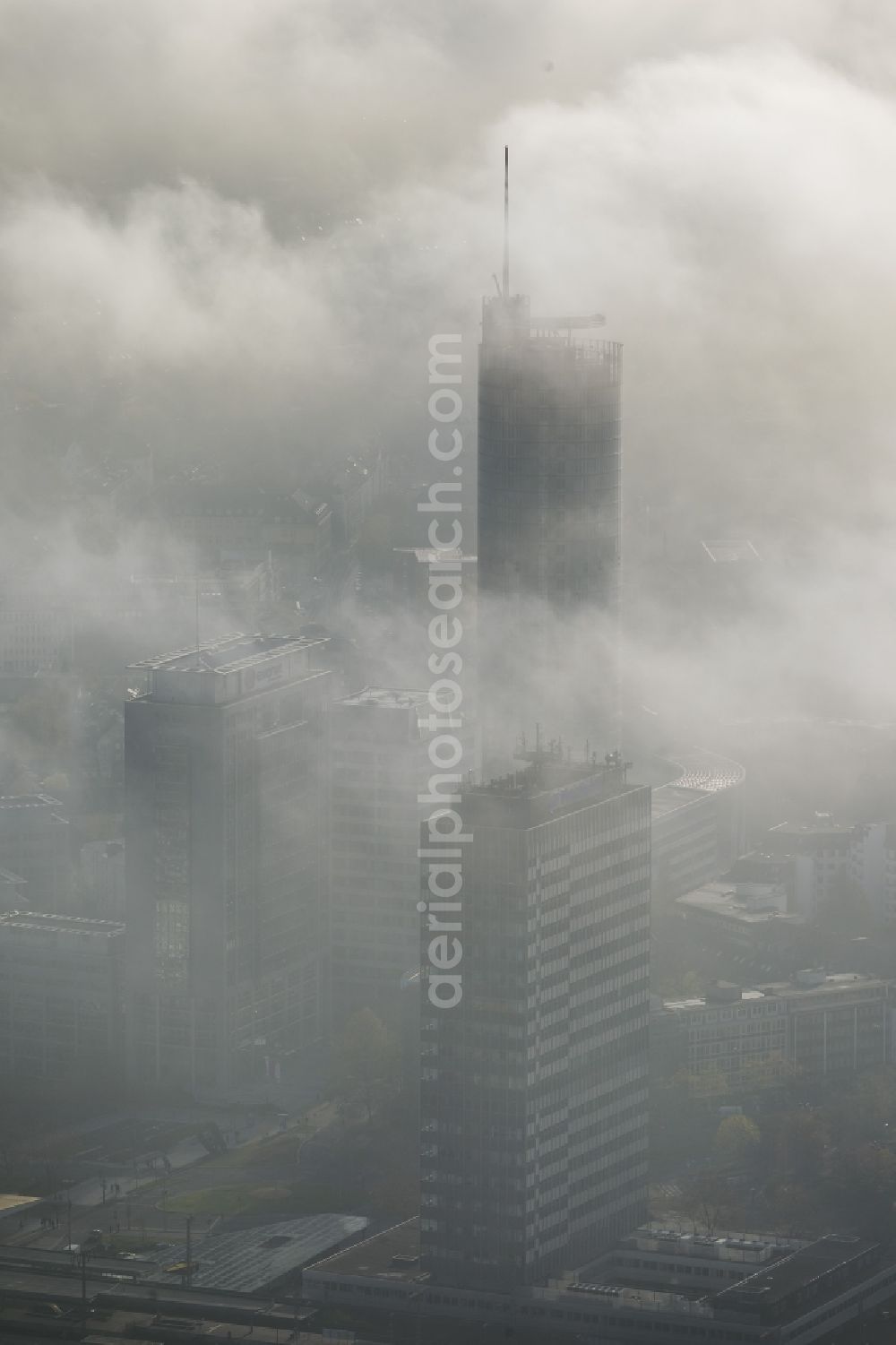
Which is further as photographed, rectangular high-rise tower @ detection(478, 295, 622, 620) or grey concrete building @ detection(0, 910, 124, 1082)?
grey concrete building @ detection(0, 910, 124, 1082)

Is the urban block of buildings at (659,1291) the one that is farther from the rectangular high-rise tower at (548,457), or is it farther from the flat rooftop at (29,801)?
the flat rooftop at (29,801)

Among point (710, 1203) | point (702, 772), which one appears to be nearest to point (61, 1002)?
point (710, 1203)

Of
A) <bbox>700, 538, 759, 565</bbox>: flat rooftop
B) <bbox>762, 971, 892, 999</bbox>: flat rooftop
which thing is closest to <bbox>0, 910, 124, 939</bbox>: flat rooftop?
<bbox>762, 971, 892, 999</bbox>: flat rooftop

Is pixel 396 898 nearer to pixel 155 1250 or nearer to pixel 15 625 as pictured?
pixel 155 1250

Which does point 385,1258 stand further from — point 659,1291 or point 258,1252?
point 659,1291

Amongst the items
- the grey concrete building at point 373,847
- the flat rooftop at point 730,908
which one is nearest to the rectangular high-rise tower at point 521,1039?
the grey concrete building at point 373,847

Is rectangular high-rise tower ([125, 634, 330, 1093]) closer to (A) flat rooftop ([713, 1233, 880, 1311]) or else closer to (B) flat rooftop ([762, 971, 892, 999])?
(B) flat rooftop ([762, 971, 892, 999])

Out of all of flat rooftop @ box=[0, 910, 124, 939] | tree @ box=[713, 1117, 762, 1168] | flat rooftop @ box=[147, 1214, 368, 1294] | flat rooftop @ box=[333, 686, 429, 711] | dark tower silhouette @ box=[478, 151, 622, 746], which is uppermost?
dark tower silhouette @ box=[478, 151, 622, 746]

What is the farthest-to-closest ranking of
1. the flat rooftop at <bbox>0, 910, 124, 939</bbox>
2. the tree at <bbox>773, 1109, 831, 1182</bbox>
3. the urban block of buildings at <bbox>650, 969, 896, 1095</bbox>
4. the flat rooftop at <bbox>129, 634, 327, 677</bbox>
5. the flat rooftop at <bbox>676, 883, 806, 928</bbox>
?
the flat rooftop at <bbox>676, 883, 806, 928</bbox> → the flat rooftop at <bbox>0, 910, 124, 939</bbox> → the flat rooftop at <bbox>129, 634, 327, 677</bbox> → the urban block of buildings at <bbox>650, 969, 896, 1095</bbox> → the tree at <bbox>773, 1109, 831, 1182</bbox>
